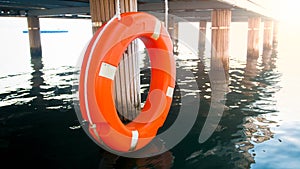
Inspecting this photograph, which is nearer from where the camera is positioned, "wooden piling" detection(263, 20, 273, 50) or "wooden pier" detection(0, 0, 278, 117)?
"wooden pier" detection(0, 0, 278, 117)

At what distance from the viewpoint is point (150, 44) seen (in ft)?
15.7

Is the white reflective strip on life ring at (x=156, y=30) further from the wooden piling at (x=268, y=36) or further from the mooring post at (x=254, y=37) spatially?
the wooden piling at (x=268, y=36)

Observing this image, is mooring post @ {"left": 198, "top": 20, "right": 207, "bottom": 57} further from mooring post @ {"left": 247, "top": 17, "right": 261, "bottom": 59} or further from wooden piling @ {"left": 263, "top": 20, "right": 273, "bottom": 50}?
mooring post @ {"left": 247, "top": 17, "right": 261, "bottom": 59}

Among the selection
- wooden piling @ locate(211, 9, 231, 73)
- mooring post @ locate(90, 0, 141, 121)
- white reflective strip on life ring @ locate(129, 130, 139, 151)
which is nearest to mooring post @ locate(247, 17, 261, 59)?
wooden piling @ locate(211, 9, 231, 73)

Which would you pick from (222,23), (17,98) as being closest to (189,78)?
(222,23)

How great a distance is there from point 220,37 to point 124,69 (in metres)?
6.93

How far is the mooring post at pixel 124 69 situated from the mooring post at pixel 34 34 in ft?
46.7

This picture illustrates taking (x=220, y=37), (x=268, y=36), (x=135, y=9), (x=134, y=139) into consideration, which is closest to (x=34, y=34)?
(x=220, y=37)

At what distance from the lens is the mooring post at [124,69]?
533 centimetres

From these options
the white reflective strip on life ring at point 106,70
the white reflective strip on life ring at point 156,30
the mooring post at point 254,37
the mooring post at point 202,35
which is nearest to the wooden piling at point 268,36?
the mooring post at point 202,35

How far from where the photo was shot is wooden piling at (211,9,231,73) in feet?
36.2

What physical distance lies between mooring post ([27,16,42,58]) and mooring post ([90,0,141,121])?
561 inches

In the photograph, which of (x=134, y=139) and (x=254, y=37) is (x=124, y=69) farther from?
(x=254, y=37)

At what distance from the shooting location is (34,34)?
1858cm
